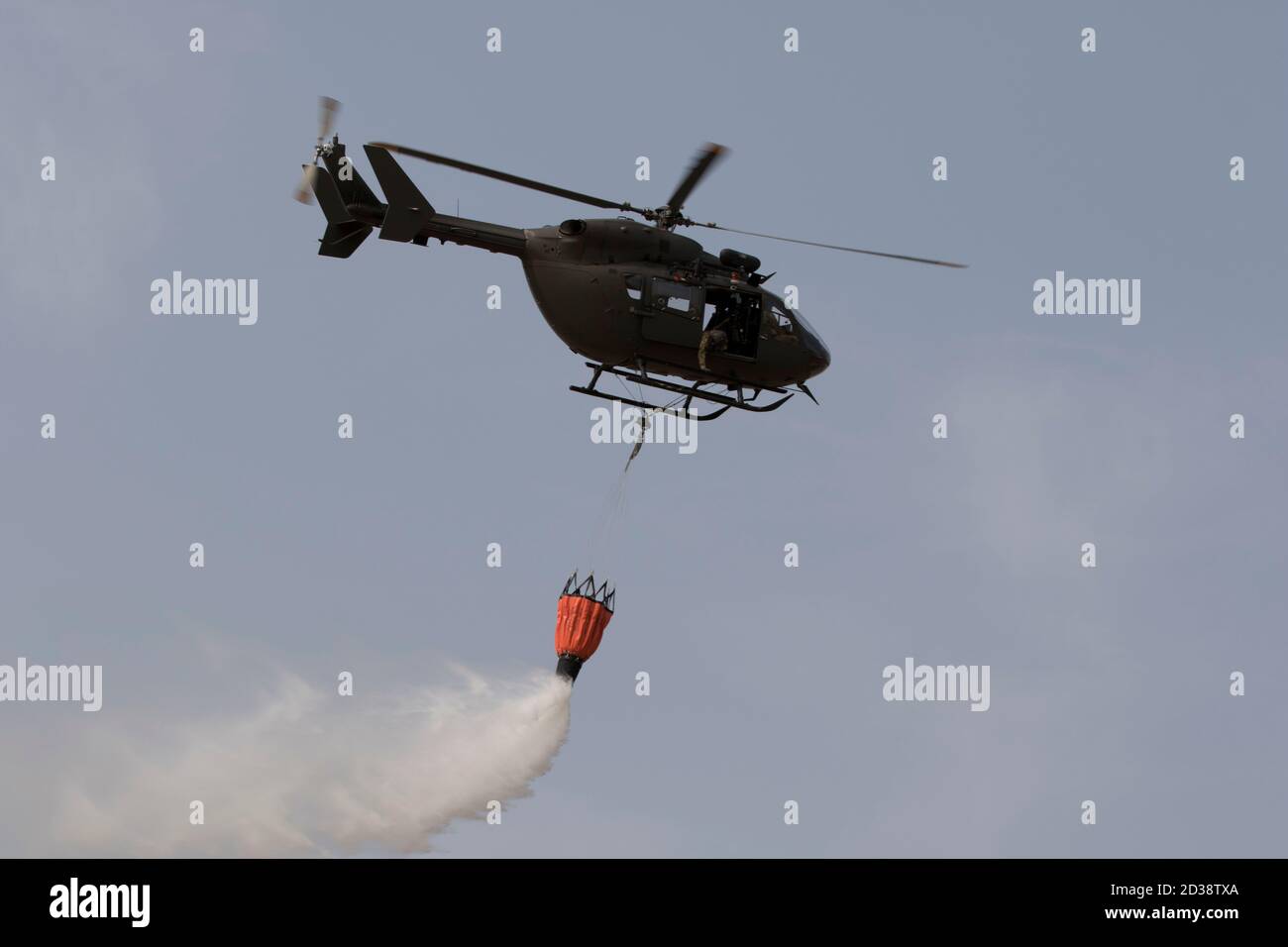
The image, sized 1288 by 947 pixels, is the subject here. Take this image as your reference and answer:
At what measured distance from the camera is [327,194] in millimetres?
47969

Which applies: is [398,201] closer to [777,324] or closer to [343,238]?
[343,238]

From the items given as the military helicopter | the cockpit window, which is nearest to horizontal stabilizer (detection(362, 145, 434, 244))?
the military helicopter

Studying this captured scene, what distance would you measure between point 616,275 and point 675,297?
1.42m

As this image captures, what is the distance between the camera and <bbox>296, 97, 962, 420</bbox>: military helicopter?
47531 mm

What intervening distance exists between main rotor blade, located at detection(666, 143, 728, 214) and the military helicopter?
4 centimetres

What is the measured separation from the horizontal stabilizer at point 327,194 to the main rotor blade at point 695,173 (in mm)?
7421

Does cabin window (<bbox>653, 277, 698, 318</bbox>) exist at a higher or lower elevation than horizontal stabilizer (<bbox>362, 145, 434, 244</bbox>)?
lower

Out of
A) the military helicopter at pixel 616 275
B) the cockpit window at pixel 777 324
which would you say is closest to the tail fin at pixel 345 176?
the military helicopter at pixel 616 275

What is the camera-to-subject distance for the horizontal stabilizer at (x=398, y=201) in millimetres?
46594

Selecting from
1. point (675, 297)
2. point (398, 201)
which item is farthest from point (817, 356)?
point (398, 201)

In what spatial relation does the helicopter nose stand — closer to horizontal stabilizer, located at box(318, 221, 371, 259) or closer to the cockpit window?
the cockpit window

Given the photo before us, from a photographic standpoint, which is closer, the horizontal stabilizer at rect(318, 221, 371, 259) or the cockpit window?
the horizontal stabilizer at rect(318, 221, 371, 259)
